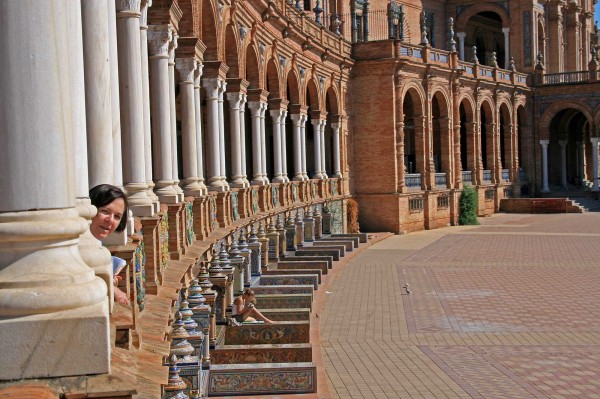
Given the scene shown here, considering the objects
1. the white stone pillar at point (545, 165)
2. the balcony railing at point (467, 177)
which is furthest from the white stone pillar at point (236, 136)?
the white stone pillar at point (545, 165)

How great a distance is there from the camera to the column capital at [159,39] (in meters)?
11.1

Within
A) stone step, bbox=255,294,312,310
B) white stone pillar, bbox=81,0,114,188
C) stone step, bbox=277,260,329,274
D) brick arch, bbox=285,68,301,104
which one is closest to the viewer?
white stone pillar, bbox=81,0,114,188

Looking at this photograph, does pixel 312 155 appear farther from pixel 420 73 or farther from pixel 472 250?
pixel 472 250

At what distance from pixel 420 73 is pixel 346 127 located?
487 cm

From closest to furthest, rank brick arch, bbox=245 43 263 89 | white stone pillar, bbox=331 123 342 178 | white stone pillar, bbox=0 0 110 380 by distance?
white stone pillar, bbox=0 0 110 380, brick arch, bbox=245 43 263 89, white stone pillar, bbox=331 123 342 178

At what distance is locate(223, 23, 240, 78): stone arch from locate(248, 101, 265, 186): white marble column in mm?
3238

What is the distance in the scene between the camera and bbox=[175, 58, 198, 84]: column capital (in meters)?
14.0

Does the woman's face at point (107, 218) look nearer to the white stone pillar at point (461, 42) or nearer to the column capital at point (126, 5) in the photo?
the column capital at point (126, 5)

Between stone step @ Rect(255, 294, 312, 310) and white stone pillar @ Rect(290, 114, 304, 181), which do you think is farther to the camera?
white stone pillar @ Rect(290, 114, 304, 181)

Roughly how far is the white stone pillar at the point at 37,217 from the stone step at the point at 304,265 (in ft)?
50.3

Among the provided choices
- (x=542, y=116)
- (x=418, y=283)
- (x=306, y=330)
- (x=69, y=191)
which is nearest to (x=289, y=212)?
(x=418, y=283)

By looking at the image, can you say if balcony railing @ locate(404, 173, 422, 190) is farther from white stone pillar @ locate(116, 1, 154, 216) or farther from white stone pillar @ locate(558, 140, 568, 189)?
white stone pillar @ locate(116, 1, 154, 216)

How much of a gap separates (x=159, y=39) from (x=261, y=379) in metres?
4.60

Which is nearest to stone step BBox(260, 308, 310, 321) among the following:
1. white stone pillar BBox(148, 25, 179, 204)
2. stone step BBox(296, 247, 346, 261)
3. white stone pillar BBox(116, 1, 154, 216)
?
white stone pillar BBox(148, 25, 179, 204)
